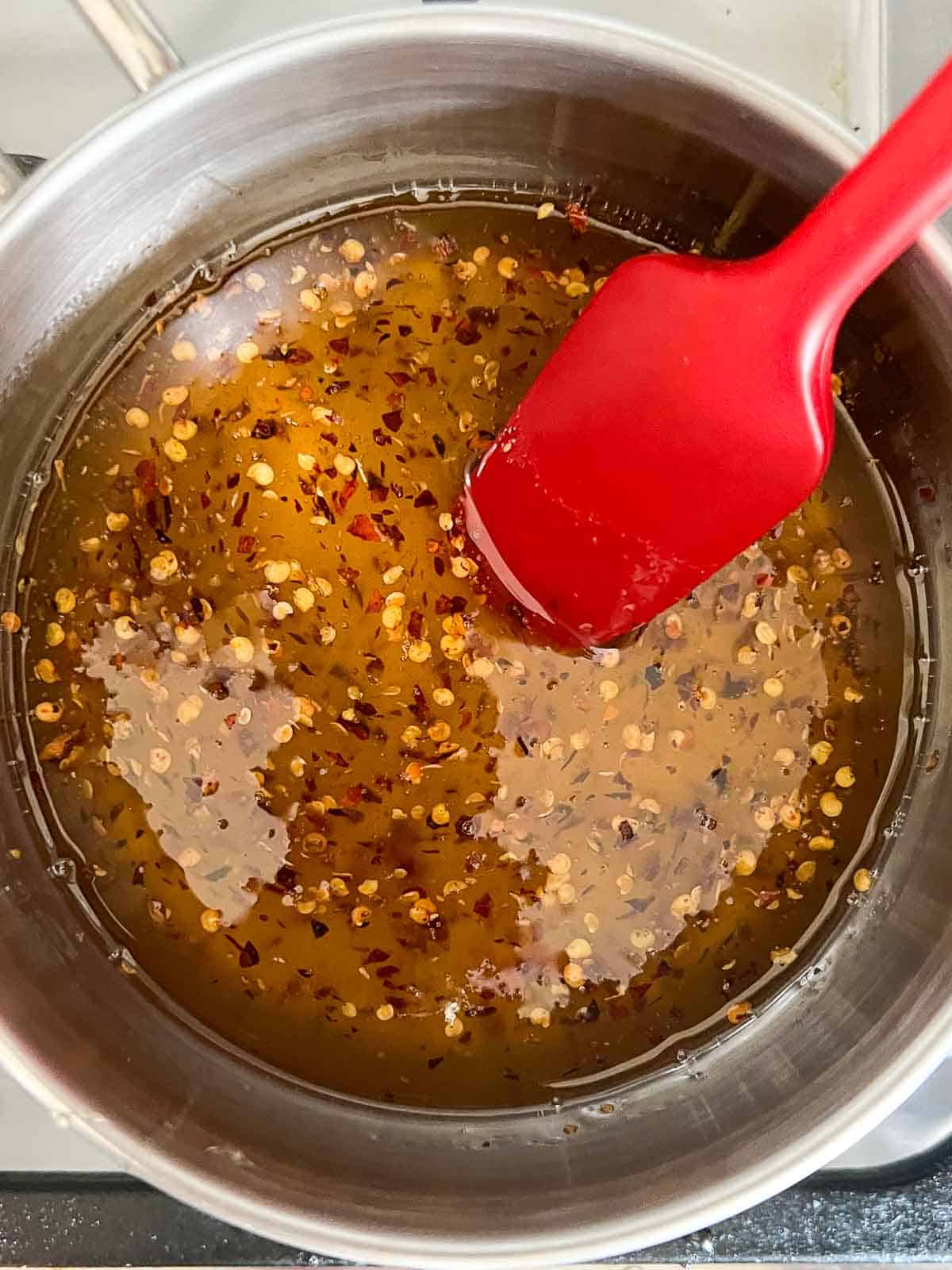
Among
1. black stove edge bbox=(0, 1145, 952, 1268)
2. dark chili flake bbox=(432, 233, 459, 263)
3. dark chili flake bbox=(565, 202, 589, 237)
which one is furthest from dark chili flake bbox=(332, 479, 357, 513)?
black stove edge bbox=(0, 1145, 952, 1268)

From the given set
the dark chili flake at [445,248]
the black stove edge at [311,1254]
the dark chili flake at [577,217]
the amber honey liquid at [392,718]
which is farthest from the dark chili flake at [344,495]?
the black stove edge at [311,1254]

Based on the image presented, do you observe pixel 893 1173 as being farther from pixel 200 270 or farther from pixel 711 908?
pixel 200 270

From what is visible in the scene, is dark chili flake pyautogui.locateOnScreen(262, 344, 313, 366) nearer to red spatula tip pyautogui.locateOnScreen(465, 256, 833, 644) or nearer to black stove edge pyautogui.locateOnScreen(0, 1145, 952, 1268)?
red spatula tip pyautogui.locateOnScreen(465, 256, 833, 644)

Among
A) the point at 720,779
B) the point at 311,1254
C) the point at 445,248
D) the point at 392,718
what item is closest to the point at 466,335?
the point at 445,248

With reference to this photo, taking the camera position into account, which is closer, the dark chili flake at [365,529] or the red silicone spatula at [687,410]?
the red silicone spatula at [687,410]

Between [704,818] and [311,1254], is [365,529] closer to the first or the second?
[704,818]

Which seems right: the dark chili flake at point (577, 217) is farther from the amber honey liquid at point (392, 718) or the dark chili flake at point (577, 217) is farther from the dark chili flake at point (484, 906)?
the dark chili flake at point (484, 906)

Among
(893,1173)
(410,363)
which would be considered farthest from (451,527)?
(893,1173)
